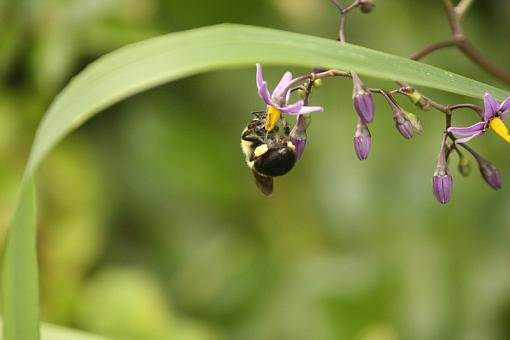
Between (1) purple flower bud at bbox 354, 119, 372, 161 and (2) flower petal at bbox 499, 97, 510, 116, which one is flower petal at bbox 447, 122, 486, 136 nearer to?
(2) flower petal at bbox 499, 97, 510, 116

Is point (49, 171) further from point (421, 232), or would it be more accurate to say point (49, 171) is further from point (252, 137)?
point (252, 137)

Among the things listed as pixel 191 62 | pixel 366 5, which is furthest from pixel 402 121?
pixel 191 62

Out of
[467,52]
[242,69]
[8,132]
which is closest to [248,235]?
[242,69]

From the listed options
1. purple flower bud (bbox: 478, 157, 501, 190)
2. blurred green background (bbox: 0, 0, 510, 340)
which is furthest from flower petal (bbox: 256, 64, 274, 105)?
blurred green background (bbox: 0, 0, 510, 340)

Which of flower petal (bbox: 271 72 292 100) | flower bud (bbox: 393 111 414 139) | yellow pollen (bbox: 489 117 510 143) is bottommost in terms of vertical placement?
yellow pollen (bbox: 489 117 510 143)

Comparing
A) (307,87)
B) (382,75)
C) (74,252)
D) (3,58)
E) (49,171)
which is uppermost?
(3,58)

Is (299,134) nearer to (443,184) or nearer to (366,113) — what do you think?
(366,113)

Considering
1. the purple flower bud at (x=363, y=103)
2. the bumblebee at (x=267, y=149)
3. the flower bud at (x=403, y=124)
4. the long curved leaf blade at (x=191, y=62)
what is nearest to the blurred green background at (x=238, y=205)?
the bumblebee at (x=267, y=149)
